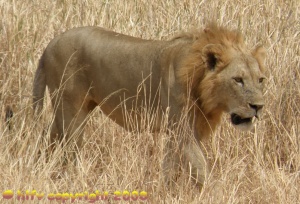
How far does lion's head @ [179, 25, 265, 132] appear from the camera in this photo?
192 inches

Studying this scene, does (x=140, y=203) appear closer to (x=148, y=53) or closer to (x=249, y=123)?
(x=249, y=123)

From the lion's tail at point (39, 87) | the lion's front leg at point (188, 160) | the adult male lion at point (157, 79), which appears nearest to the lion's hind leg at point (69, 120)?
the adult male lion at point (157, 79)

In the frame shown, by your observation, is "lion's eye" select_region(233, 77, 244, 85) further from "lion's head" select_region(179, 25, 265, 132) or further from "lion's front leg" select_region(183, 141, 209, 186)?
"lion's front leg" select_region(183, 141, 209, 186)

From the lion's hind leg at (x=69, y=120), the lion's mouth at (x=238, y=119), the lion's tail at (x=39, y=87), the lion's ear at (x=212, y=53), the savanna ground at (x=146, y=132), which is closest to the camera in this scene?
the savanna ground at (x=146, y=132)

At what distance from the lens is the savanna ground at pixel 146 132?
15.7ft

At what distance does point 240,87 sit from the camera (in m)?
4.88

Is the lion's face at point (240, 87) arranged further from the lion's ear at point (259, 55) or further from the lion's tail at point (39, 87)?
the lion's tail at point (39, 87)

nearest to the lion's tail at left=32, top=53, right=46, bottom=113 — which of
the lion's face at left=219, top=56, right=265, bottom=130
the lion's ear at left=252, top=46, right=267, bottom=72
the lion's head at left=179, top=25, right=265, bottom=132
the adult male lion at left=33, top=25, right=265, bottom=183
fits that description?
the adult male lion at left=33, top=25, right=265, bottom=183

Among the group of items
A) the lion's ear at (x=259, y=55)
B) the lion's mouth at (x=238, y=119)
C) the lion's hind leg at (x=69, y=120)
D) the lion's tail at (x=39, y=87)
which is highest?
the lion's ear at (x=259, y=55)

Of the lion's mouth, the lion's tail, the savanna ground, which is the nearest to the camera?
the savanna ground

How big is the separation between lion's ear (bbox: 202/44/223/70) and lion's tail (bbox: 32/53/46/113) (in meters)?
1.36

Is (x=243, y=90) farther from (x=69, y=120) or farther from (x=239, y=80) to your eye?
(x=69, y=120)

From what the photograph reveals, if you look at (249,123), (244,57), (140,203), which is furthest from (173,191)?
(244,57)

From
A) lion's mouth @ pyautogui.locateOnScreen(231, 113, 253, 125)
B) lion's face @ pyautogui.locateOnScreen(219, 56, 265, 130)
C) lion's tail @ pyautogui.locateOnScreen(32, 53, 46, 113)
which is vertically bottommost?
lion's tail @ pyautogui.locateOnScreen(32, 53, 46, 113)
